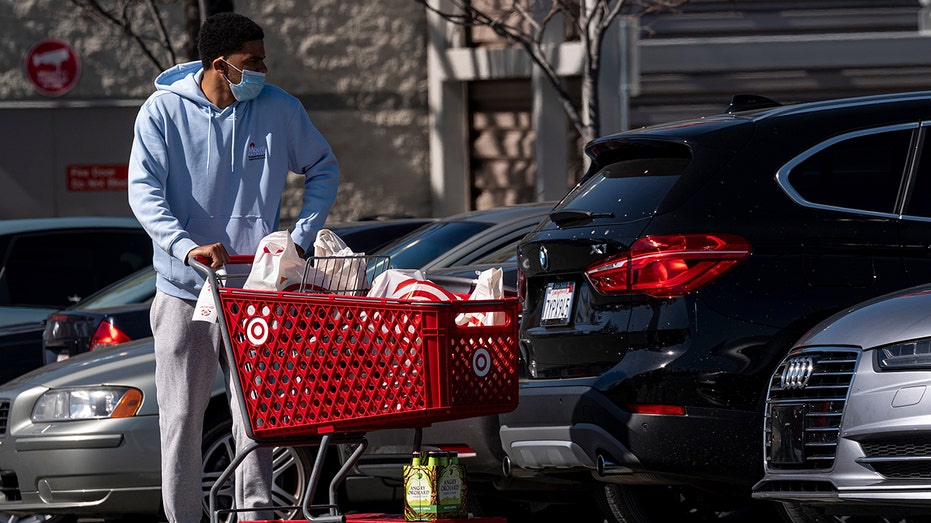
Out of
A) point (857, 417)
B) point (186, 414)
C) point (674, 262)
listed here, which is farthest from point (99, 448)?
point (857, 417)

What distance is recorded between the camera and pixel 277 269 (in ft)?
17.1

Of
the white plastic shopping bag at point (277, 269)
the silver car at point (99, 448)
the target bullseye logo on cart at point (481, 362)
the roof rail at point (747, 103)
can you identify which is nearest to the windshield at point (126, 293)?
the silver car at point (99, 448)

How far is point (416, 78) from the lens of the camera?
18750 millimetres

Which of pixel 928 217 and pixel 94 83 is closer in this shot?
pixel 928 217

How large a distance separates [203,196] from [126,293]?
4107 millimetres

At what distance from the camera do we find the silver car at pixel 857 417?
15.2ft

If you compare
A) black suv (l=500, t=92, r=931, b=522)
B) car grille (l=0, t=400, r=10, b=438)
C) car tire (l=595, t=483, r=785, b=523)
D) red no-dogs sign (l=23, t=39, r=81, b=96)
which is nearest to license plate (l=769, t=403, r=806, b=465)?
black suv (l=500, t=92, r=931, b=522)

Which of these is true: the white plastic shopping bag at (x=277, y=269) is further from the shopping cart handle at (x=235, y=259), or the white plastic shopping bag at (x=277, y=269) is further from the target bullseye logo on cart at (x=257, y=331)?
the shopping cart handle at (x=235, y=259)

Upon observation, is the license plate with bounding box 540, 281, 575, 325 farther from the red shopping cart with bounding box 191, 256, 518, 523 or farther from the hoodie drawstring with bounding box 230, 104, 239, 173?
the hoodie drawstring with bounding box 230, 104, 239, 173

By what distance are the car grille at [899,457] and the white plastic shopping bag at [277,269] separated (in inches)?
70.6

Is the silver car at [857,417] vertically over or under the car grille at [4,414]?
over

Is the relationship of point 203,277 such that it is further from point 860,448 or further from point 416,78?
point 416,78

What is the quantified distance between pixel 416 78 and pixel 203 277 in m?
13.1

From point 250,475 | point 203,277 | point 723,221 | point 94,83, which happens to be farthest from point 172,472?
point 94,83
